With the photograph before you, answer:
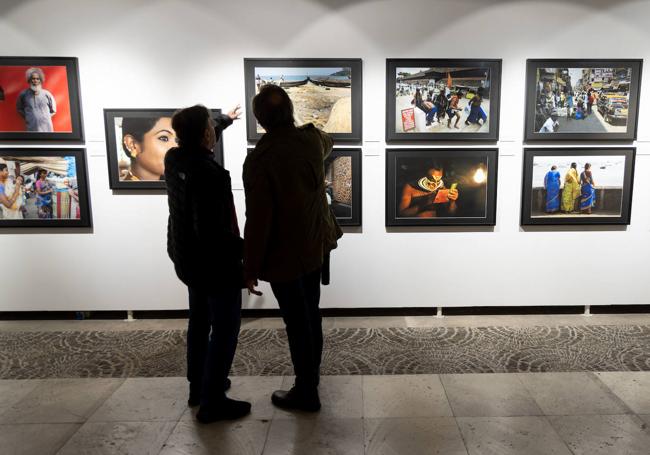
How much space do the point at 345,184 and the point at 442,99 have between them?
3.48ft

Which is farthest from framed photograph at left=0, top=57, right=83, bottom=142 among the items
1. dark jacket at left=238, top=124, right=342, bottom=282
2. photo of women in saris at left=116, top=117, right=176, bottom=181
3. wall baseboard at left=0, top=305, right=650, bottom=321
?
dark jacket at left=238, top=124, right=342, bottom=282

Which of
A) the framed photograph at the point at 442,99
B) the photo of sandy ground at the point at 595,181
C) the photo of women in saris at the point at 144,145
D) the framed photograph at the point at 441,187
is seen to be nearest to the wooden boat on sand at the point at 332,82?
the framed photograph at the point at 442,99

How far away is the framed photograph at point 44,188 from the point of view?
371 cm

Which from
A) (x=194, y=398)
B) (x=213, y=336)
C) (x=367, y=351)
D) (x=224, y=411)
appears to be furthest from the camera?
(x=367, y=351)

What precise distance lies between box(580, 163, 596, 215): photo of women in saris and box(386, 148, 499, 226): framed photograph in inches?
29.1

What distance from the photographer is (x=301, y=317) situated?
2.28m

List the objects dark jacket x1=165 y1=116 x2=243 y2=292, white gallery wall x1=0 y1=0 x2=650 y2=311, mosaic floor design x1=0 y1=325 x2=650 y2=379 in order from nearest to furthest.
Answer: dark jacket x1=165 y1=116 x2=243 y2=292 → mosaic floor design x1=0 y1=325 x2=650 y2=379 → white gallery wall x1=0 y1=0 x2=650 y2=311

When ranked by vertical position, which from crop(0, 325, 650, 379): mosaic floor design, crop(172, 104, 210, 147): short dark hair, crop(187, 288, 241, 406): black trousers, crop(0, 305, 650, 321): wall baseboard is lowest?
crop(0, 325, 650, 379): mosaic floor design

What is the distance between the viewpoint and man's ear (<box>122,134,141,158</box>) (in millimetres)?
3674

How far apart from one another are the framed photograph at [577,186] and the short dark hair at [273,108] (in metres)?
2.42

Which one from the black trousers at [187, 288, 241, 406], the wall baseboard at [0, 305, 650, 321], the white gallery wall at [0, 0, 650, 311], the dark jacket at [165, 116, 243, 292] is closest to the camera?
the dark jacket at [165, 116, 243, 292]

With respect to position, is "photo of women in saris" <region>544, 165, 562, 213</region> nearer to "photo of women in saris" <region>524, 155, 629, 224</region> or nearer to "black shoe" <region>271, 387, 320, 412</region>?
"photo of women in saris" <region>524, 155, 629, 224</region>

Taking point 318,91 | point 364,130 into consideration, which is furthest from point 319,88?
point 364,130

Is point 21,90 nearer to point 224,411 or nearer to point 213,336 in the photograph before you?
point 213,336
